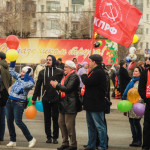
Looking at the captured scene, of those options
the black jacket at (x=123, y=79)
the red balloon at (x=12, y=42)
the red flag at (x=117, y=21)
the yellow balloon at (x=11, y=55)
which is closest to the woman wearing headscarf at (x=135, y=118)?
the red flag at (x=117, y=21)

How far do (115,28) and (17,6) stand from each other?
27.8 m

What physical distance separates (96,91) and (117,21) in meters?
2.16

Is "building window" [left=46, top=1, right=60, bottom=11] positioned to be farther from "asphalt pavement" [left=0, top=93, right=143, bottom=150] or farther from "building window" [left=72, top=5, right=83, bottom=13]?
→ "asphalt pavement" [left=0, top=93, right=143, bottom=150]

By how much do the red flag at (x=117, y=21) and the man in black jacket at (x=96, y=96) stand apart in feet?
4.89

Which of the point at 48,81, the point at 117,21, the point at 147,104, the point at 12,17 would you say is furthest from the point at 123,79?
the point at 12,17

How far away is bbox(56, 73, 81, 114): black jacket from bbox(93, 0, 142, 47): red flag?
1.62 meters

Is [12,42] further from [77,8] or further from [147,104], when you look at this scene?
[77,8]

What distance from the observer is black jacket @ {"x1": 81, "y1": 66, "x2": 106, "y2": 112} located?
27.4ft

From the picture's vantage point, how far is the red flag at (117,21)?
9859 mm

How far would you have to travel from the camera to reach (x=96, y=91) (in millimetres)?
8391

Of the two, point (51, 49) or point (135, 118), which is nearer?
point (135, 118)

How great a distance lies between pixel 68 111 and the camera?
8602 millimetres


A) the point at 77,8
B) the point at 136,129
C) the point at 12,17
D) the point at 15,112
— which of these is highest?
the point at 77,8

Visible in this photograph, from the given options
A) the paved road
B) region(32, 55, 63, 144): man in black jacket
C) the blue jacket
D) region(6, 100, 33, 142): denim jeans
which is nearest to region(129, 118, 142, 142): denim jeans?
the paved road
